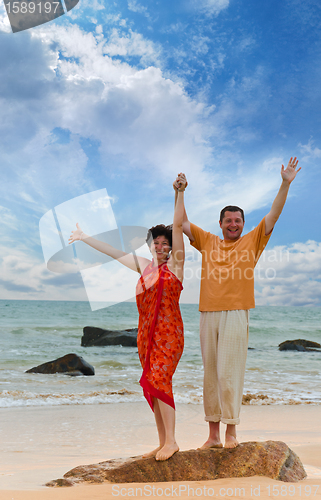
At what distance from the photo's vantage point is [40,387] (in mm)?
8703

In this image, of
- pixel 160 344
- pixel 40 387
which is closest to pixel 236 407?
pixel 160 344

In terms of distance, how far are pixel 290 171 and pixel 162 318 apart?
5.36 feet

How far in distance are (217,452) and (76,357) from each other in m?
7.88

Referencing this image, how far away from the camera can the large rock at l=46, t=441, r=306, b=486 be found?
2.95m

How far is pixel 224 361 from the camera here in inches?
122

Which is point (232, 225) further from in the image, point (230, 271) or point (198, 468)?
point (198, 468)

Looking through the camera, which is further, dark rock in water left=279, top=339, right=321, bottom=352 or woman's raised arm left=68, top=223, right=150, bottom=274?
dark rock in water left=279, top=339, right=321, bottom=352

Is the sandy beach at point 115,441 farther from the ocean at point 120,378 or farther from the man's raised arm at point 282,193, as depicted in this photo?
the man's raised arm at point 282,193

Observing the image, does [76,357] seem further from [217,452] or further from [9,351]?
[217,452]

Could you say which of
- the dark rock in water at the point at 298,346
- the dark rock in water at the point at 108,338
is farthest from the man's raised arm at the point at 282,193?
the dark rock in water at the point at 298,346

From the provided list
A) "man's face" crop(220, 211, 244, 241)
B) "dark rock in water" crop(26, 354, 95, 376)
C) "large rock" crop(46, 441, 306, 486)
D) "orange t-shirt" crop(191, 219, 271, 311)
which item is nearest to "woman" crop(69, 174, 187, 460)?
"large rock" crop(46, 441, 306, 486)

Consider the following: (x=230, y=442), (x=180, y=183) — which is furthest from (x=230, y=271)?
(x=230, y=442)

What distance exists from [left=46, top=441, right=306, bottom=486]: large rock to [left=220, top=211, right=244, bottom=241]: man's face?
1.76m

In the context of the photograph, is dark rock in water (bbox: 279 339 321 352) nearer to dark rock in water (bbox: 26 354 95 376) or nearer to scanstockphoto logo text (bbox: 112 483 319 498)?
dark rock in water (bbox: 26 354 95 376)
